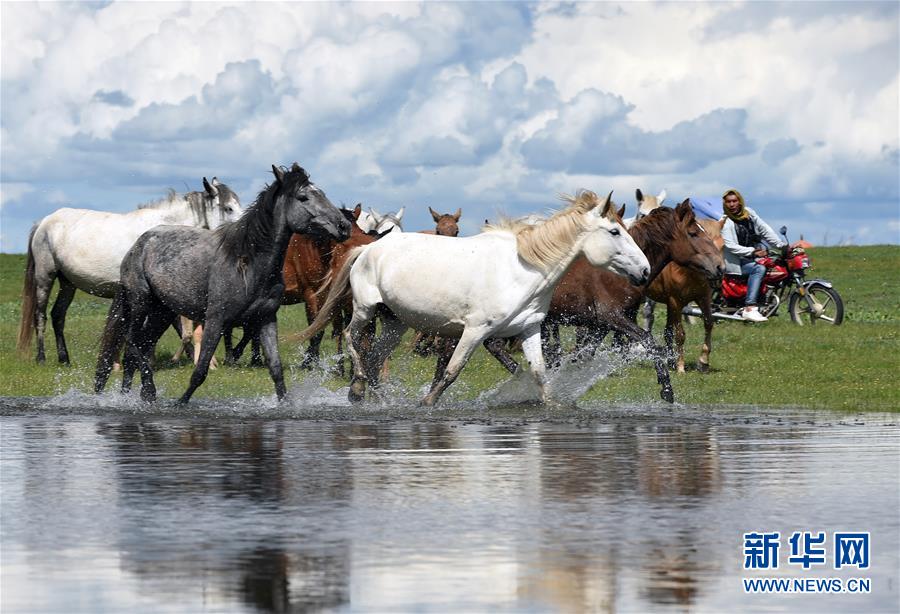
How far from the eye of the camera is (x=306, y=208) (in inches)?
630

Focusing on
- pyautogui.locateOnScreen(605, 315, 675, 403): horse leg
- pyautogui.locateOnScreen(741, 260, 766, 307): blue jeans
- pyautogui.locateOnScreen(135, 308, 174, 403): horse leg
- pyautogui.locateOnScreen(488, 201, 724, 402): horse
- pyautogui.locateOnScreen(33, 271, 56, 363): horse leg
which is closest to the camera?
pyautogui.locateOnScreen(605, 315, 675, 403): horse leg

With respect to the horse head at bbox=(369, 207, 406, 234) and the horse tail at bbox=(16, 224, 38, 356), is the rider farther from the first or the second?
the horse tail at bbox=(16, 224, 38, 356)

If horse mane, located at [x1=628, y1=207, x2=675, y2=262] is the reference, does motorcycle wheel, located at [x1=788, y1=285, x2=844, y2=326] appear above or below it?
below

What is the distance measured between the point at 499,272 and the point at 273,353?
94.9 inches

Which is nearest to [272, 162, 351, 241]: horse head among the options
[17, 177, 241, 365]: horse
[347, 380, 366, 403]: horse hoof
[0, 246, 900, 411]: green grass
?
[347, 380, 366, 403]: horse hoof

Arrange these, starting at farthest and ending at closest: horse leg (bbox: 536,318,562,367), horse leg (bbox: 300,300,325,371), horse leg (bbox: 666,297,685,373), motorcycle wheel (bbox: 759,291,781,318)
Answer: motorcycle wheel (bbox: 759,291,781,318), horse leg (bbox: 300,300,325,371), horse leg (bbox: 666,297,685,373), horse leg (bbox: 536,318,562,367)

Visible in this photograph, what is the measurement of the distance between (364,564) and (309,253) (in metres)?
15.1

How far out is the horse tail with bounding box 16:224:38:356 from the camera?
22.5m

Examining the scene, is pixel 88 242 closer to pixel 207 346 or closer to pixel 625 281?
pixel 207 346

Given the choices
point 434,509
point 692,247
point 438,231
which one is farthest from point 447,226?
point 434,509

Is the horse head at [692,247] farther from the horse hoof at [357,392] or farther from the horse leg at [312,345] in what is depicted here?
the horse leg at [312,345]

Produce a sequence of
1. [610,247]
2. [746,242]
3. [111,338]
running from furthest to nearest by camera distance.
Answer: [746,242]
[111,338]
[610,247]

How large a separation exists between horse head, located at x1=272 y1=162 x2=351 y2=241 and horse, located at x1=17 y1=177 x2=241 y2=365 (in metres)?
5.85

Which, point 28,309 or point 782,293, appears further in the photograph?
point 782,293
